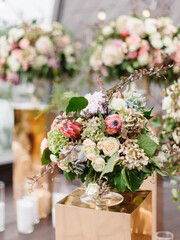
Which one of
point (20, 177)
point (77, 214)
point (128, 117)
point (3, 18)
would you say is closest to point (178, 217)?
point (20, 177)

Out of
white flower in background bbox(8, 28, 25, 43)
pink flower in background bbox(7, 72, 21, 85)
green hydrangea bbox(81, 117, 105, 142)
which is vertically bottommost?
green hydrangea bbox(81, 117, 105, 142)

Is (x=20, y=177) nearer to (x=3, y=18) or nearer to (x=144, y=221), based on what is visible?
(x=144, y=221)

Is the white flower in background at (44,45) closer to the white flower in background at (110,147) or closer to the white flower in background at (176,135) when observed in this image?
the white flower in background at (176,135)

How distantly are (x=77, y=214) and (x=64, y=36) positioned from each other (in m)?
2.00

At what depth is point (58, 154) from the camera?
2.87 ft

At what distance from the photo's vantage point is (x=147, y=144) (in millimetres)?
830

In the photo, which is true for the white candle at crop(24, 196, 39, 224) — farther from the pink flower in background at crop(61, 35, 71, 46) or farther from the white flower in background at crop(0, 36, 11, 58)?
the pink flower in background at crop(61, 35, 71, 46)

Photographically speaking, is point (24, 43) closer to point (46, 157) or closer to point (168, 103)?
point (168, 103)

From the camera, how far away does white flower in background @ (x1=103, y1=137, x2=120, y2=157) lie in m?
0.81

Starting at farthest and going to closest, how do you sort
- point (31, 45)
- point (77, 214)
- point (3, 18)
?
point (3, 18)
point (31, 45)
point (77, 214)

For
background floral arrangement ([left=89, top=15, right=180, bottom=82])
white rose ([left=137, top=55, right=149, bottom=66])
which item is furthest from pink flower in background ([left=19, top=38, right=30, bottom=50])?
white rose ([left=137, top=55, right=149, bottom=66])

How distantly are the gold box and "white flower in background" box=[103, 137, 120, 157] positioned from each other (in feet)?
0.55

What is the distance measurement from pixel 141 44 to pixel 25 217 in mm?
1208

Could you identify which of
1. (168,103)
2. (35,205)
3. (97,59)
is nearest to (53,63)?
(97,59)
